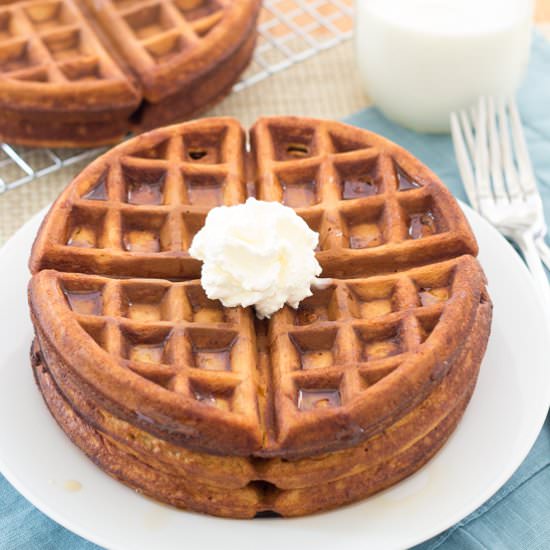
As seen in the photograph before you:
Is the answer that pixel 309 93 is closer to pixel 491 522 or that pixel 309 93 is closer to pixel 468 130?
pixel 468 130

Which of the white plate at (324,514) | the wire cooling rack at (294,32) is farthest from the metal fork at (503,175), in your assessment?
the wire cooling rack at (294,32)

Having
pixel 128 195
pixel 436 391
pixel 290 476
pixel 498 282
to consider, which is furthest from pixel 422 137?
pixel 290 476

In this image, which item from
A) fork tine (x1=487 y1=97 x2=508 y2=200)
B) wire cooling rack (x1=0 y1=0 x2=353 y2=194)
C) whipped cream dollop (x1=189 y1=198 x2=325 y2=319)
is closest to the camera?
whipped cream dollop (x1=189 y1=198 x2=325 y2=319)

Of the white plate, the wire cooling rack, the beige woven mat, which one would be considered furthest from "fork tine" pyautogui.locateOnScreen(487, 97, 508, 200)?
the wire cooling rack


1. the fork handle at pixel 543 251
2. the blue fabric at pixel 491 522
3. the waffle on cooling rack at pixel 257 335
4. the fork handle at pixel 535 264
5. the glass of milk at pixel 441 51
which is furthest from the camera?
the glass of milk at pixel 441 51

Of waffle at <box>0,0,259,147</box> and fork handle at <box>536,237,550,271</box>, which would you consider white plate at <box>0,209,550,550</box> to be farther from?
waffle at <box>0,0,259,147</box>

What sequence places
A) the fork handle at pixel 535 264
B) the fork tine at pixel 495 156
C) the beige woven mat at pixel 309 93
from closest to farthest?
the fork handle at pixel 535 264 → the fork tine at pixel 495 156 → the beige woven mat at pixel 309 93

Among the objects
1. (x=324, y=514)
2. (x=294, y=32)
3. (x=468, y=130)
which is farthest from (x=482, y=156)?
(x=324, y=514)

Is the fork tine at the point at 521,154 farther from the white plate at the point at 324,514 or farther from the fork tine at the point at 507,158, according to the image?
the white plate at the point at 324,514
